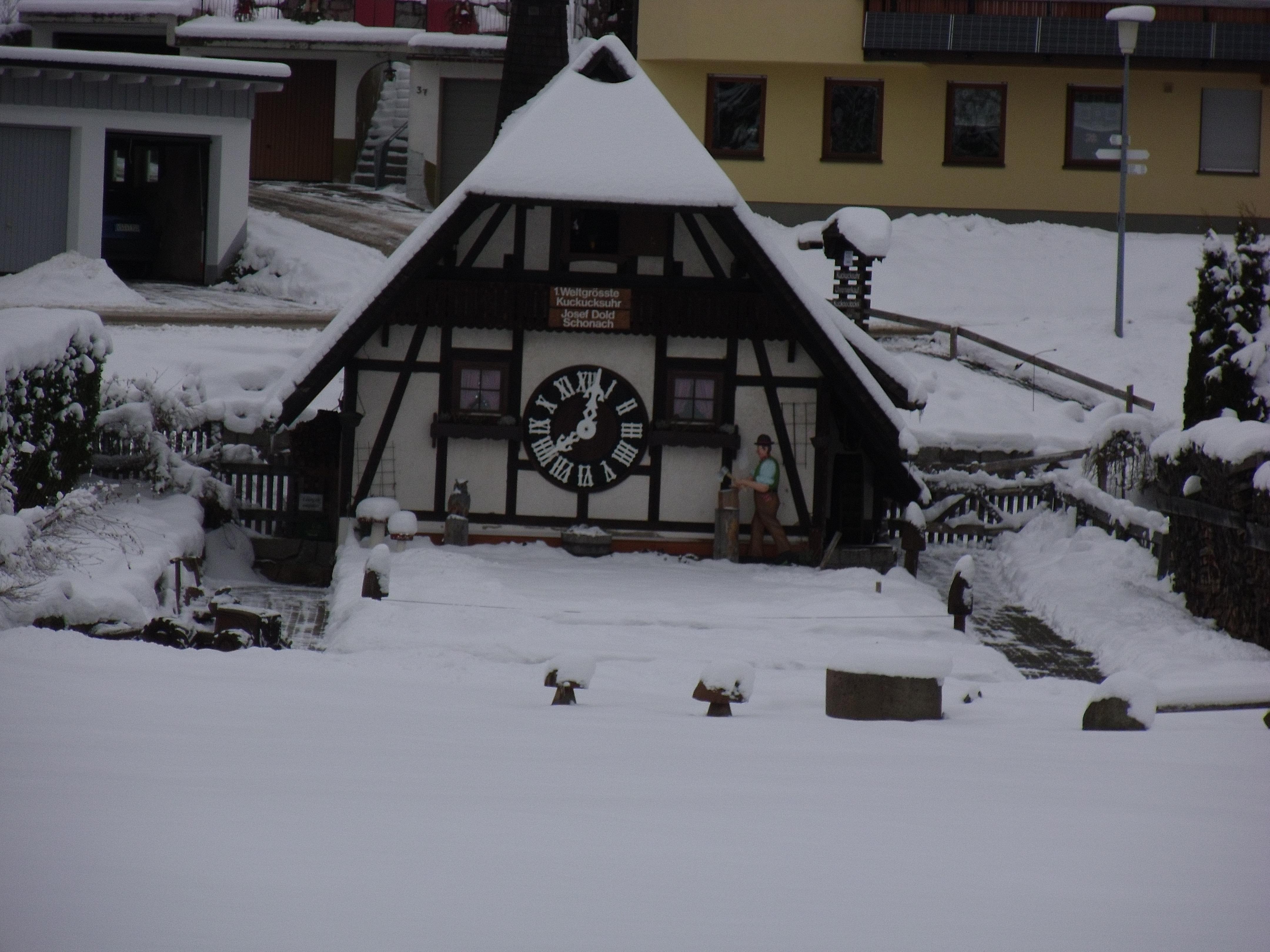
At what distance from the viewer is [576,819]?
5926mm

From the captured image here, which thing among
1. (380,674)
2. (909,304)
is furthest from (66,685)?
(909,304)

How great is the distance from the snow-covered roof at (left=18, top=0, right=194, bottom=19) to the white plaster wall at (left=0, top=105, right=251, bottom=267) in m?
9.80

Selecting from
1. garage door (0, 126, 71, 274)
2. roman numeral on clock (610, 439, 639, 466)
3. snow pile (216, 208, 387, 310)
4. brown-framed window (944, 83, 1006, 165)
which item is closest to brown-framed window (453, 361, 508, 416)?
roman numeral on clock (610, 439, 639, 466)

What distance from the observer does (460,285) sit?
1703 cm

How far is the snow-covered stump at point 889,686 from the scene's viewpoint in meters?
9.00

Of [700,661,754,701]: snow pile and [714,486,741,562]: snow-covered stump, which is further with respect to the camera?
[714,486,741,562]: snow-covered stump

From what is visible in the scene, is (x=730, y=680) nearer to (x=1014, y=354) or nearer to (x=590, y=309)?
(x=590, y=309)

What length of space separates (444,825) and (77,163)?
78.0 feet

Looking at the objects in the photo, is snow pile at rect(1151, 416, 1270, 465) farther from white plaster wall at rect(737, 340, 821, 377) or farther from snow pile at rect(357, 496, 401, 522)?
snow pile at rect(357, 496, 401, 522)

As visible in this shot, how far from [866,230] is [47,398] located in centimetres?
909

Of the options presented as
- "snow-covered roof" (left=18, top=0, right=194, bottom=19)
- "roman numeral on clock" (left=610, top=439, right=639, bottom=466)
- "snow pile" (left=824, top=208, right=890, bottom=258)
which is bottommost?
"roman numeral on clock" (left=610, top=439, right=639, bottom=466)

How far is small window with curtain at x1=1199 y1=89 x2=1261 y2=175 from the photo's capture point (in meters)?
32.0

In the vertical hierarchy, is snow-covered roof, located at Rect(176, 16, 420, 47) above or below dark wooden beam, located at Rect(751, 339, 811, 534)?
above

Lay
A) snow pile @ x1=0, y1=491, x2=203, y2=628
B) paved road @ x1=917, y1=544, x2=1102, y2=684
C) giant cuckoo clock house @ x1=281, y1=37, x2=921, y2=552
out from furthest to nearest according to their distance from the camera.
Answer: giant cuckoo clock house @ x1=281, y1=37, x2=921, y2=552
paved road @ x1=917, y1=544, x2=1102, y2=684
snow pile @ x1=0, y1=491, x2=203, y2=628
